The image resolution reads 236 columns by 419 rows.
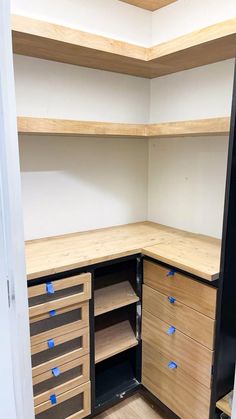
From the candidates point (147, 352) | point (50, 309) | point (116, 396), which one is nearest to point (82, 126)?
point (50, 309)

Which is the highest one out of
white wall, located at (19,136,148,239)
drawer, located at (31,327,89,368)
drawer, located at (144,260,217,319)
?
white wall, located at (19,136,148,239)

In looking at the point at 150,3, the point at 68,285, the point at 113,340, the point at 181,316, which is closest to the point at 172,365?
the point at 181,316

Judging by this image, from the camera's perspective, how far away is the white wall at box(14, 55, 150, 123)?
1719 millimetres

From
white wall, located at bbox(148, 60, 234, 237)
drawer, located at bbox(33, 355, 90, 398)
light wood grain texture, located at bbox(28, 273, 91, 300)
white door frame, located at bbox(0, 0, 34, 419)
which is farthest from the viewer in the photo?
white wall, located at bbox(148, 60, 234, 237)

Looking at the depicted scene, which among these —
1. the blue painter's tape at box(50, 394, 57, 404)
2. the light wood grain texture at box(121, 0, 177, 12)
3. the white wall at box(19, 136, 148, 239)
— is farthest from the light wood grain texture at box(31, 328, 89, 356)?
the light wood grain texture at box(121, 0, 177, 12)

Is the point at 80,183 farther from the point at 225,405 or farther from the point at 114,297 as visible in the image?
the point at 225,405

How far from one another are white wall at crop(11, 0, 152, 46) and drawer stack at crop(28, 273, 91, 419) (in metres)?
→ 1.41

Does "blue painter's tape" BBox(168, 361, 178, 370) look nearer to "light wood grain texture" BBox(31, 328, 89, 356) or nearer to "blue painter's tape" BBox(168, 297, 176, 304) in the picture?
"blue painter's tape" BBox(168, 297, 176, 304)

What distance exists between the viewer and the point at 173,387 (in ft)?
5.35

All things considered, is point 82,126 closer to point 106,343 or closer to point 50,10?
point 50,10

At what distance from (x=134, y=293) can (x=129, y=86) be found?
1.40m

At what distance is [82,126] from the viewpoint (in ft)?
5.53

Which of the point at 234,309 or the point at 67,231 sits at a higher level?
the point at 67,231

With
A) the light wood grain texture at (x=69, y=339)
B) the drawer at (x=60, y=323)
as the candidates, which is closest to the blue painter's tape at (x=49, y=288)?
the drawer at (x=60, y=323)
